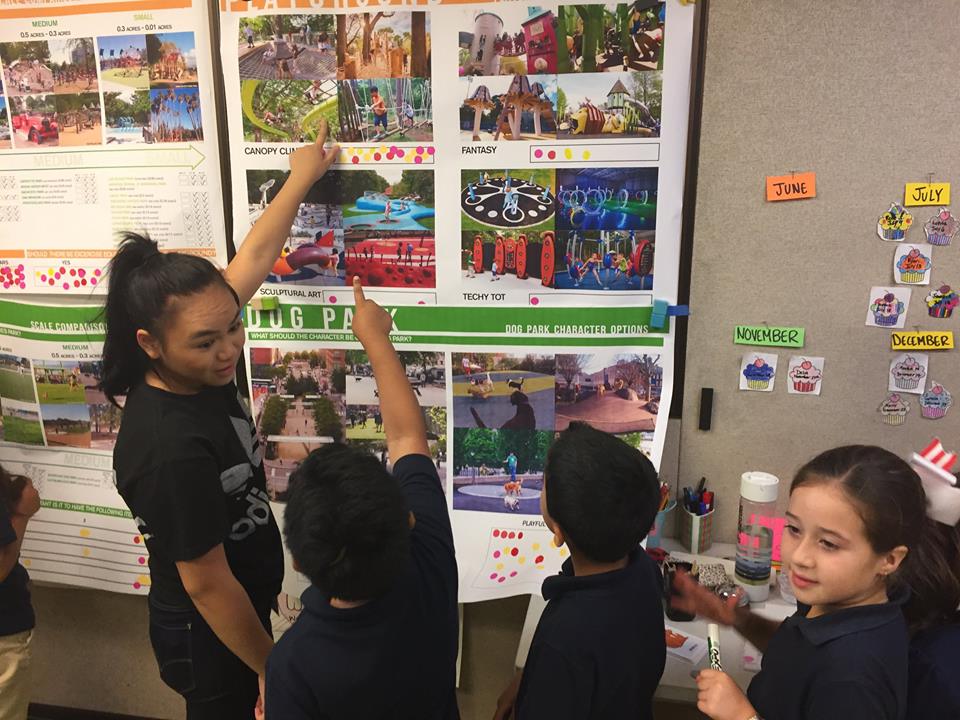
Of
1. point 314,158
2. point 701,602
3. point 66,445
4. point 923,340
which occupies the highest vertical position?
point 314,158

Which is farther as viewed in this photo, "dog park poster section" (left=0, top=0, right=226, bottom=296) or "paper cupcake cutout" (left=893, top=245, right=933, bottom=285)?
"dog park poster section" (left=0, top=0, right=226, bottom=296)

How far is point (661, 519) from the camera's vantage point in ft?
5.16

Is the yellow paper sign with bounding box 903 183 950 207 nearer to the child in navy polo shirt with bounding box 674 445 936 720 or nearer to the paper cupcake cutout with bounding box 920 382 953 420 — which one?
the paper cupcake cutout with bounding box 920 382 953 420

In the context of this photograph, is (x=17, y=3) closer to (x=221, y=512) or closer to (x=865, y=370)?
(x=221, y=512)

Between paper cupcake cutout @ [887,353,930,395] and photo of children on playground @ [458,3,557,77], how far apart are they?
38.8 inches

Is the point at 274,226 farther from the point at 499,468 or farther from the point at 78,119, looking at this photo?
the point at 499,468

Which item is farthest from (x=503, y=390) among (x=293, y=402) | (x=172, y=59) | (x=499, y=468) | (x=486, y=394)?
(x=172, y=59)

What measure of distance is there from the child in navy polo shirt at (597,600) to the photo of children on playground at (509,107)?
71cm

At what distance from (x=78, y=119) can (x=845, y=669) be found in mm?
1917

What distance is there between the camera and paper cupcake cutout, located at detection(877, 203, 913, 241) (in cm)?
137

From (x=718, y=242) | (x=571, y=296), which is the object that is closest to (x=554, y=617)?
(x=571, y=296)

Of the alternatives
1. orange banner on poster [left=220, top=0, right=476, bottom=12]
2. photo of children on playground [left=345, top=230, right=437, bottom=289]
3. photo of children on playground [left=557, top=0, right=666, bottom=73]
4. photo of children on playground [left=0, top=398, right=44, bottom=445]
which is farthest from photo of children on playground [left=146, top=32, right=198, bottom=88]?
photo of children on playground [left=0, top=398, right=44, bottom=445]

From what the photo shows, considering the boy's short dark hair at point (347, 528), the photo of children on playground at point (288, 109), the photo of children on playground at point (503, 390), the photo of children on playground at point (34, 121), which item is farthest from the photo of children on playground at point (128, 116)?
the boy's short dark hair at point (347, 528)

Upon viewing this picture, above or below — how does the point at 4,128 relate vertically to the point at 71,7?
below
